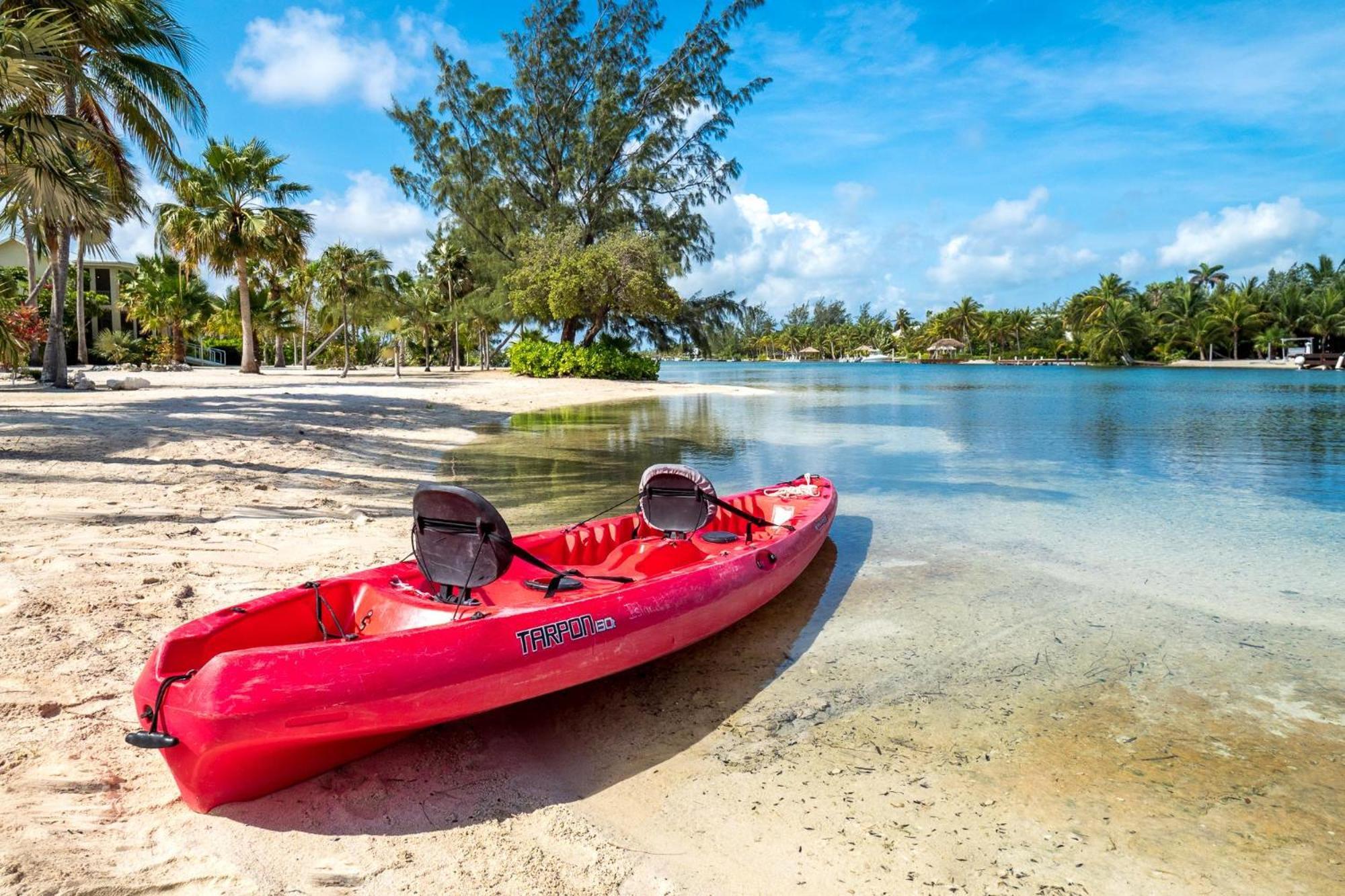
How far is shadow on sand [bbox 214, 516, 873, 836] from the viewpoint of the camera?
3.33 metres

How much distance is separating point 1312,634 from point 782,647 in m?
4.11

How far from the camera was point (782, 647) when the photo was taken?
557 centimetres

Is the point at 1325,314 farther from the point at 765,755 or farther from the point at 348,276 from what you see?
the point at 765,755

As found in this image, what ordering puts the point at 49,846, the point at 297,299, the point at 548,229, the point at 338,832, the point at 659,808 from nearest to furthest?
the point at 49,846
the point at 338,832
the point at 659,808
the point at 548,229
the point at 297,299

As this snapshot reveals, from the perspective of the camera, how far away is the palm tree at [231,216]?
29656mm

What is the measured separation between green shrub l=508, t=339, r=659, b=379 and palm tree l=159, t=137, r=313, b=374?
12043 mm

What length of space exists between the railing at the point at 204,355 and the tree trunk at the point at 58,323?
96.0 feet

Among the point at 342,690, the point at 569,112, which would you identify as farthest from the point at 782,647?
the point at 569,112

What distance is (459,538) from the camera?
14.2ft

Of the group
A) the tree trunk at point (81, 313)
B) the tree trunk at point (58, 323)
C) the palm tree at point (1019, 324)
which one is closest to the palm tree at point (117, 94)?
the tree trunk at point (58, 323)

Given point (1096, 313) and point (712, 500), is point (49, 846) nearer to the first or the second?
point (712, 500)

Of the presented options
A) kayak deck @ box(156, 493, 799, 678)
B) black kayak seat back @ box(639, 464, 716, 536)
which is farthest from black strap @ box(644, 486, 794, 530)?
kayak deck @ box(156, 493, 799, 678)

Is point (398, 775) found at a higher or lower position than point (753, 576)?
lower

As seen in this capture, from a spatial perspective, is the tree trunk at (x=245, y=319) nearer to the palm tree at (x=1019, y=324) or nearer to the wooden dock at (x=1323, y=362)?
the wooden dock at (x=1323, y=362)
